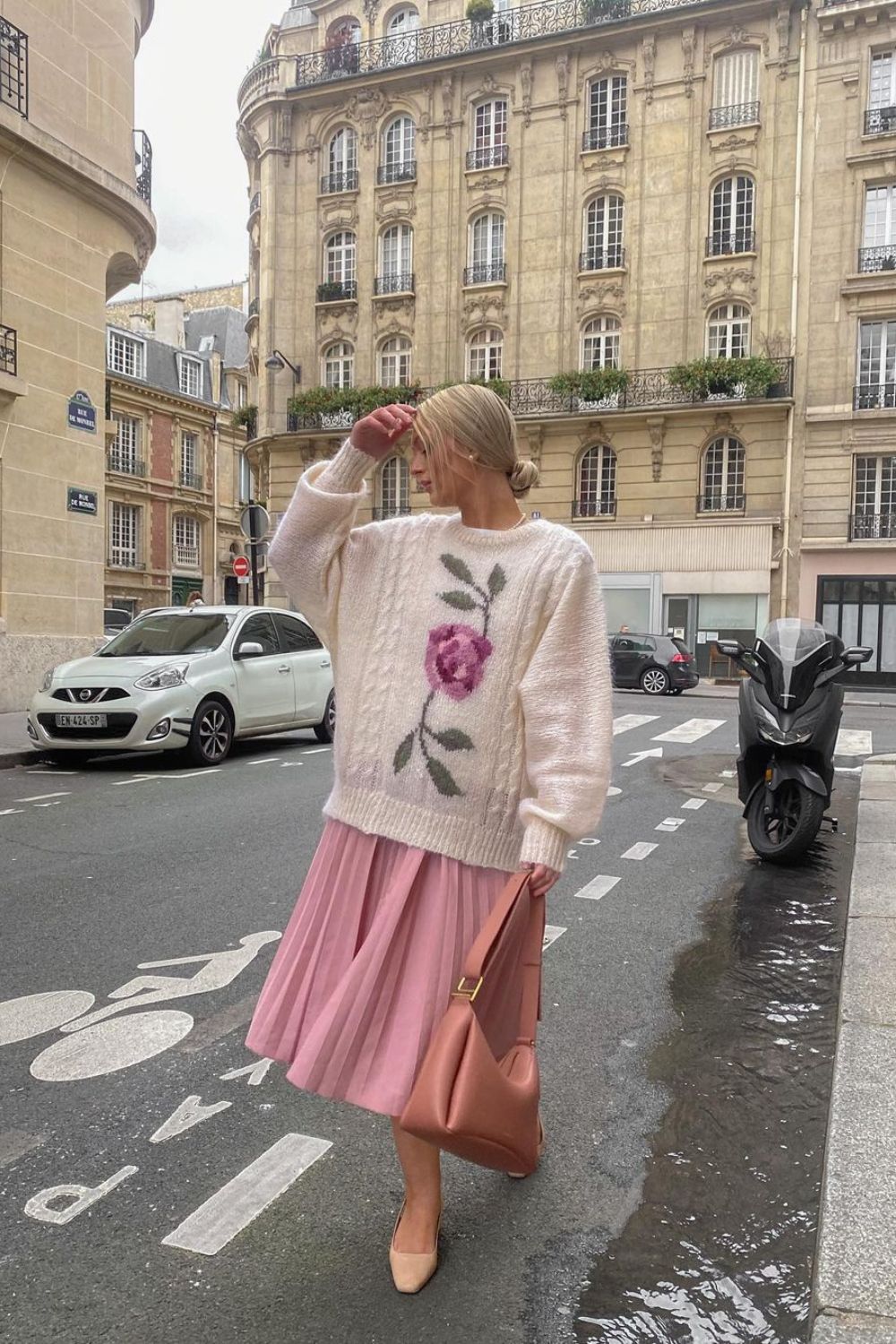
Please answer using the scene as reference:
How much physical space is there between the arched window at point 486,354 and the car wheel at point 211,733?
23.7 m

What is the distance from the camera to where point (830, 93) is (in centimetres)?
2830

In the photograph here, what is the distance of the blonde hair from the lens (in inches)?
85.7

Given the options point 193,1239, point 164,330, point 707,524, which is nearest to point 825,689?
point 193,1239

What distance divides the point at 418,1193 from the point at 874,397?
29435 mm

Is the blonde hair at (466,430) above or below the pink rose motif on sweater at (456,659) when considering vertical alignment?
above

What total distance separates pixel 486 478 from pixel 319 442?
3280cm

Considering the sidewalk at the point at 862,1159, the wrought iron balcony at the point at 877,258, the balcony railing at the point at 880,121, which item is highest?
the balcony railing at the point at 880,121

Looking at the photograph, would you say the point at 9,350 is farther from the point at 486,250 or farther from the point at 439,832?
the point at 486,250

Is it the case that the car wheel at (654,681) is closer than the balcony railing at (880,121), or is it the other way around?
the car wheel at (654,681)

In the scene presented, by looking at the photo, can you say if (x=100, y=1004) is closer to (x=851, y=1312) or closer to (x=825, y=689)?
(x=851, y=1312)

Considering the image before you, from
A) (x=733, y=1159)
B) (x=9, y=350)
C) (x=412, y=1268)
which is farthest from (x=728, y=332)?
(x=412, y=1268)

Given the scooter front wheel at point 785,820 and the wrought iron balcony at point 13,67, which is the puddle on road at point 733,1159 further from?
the wrought iron balcony at point 13,67

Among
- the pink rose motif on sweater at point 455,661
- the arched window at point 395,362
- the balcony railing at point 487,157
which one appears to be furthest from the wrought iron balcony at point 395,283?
the pink rose motif on sweater at point 455,661

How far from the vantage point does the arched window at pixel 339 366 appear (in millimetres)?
34094
